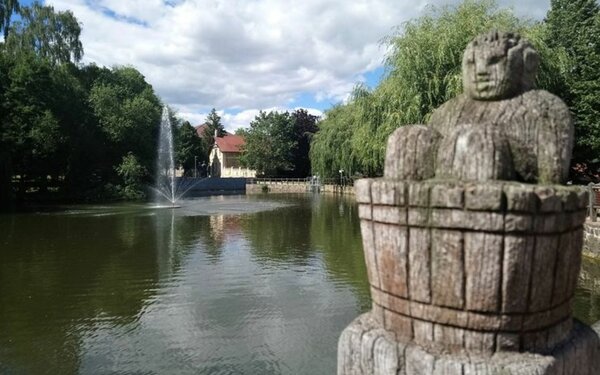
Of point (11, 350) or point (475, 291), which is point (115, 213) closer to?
point (11, 350)

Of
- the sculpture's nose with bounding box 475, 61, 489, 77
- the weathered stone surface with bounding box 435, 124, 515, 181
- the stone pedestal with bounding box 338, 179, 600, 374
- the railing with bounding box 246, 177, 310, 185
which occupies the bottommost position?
the railing with bounding box 246, 177, 310, 185

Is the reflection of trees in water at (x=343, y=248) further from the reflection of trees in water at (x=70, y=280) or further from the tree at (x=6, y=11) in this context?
the tree at (x=6, y=11)

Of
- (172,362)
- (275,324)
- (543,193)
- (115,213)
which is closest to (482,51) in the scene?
(543,193)

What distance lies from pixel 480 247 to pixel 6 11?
33927 mm

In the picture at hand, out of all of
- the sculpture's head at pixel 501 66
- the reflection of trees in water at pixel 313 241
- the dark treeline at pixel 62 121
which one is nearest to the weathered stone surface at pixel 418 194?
the sculpture's head at pixel 501 66

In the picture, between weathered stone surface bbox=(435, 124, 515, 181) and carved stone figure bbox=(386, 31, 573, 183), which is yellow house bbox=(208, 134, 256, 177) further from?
weathered stone surface bbox=(435, 124, 515, 181)

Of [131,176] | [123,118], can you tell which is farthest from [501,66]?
[123,118]

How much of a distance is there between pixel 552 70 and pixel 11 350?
14.9m

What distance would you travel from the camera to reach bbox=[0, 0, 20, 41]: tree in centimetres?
2855

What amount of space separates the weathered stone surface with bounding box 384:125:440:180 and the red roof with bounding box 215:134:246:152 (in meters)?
69.0

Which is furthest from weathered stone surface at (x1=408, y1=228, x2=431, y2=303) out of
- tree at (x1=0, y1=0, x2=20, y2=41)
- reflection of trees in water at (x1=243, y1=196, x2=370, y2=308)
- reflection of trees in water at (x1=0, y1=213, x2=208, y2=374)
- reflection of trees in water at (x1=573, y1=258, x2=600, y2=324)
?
tree at (x1=0, y1=0, x2=20, y2=41)

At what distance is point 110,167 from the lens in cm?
3644

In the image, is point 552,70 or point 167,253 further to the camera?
point 552,70

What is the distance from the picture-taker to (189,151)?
62.5 meters
